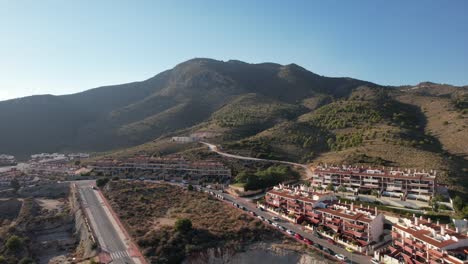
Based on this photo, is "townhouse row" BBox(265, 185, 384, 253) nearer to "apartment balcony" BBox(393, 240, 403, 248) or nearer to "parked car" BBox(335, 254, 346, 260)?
"apartment balcony" BBox(393, 240, 403, 248)

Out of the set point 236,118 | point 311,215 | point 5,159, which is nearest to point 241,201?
point 311,215

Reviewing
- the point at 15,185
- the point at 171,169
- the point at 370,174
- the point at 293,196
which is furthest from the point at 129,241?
the point at 15,185

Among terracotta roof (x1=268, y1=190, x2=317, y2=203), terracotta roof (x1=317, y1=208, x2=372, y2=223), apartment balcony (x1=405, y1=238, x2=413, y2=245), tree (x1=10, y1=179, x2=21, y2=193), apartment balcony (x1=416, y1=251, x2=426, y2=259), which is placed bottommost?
tree (x1=10, y1=179, x2=21, y2=193)

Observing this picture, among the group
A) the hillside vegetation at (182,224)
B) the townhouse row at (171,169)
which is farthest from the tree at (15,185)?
the hillside vegetation at (182,224)

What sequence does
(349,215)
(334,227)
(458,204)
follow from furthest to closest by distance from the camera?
(458,204) → (334,227) → (349,215)

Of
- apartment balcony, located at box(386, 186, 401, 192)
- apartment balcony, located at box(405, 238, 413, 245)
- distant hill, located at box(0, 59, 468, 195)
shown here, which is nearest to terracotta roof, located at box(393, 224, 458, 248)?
apartment balcony, located at box(405, 238, 413, 245)

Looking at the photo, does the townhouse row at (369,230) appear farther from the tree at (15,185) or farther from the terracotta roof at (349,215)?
the tree at (15,185)

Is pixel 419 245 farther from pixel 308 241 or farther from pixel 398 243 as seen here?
pixel 308 241

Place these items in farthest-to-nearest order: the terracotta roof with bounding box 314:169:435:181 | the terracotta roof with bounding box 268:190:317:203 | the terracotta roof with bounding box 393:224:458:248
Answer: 1. the terracotta roof with bounding box 314:169:435:181
2. the terracotta roof with bounding box 268:190:317:203
3. the terracotta roof with bounding box 393:224:458:248
